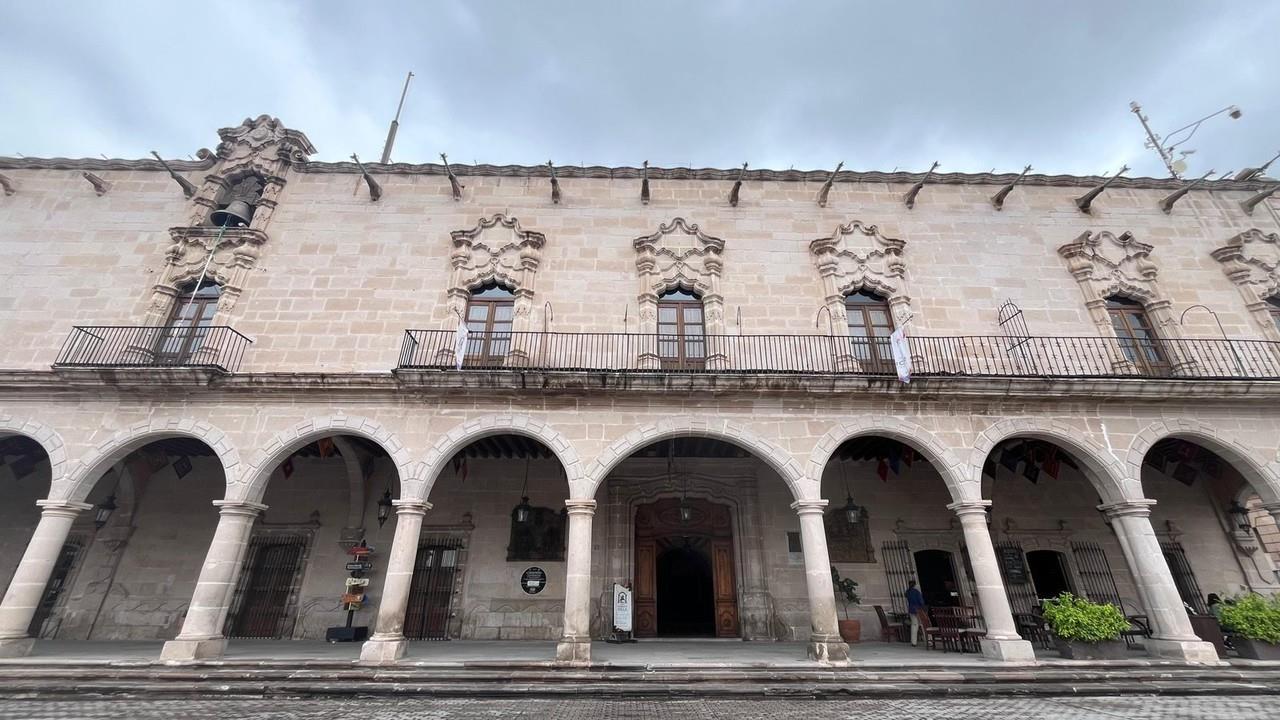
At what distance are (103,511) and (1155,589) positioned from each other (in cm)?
1867

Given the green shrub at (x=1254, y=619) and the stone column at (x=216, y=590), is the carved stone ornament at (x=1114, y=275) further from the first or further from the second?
the stone column at (x=216, y=590)

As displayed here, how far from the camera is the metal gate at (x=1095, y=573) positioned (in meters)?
10.3

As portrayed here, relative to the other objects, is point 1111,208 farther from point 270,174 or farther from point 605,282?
point 270,174

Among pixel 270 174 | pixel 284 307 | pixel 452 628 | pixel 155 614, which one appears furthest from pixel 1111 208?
pixel 155 614

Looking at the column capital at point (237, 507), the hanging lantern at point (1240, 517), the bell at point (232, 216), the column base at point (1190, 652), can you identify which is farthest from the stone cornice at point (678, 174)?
the column base at point (1190, 652)

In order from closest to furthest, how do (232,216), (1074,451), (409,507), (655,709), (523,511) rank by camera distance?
1. (655,709)
2. (409,507)
3. (1074,451)
4. (523,511)
5. (232,216)

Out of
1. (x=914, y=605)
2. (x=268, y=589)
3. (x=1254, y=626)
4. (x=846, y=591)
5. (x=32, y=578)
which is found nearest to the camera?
(x=1254, y=626)

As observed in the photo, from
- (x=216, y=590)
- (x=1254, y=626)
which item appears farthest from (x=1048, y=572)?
(x=216, y=590)

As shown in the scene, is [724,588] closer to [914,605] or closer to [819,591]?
[819,591]

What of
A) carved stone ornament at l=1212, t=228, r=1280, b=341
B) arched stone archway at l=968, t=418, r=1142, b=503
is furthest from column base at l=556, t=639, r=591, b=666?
carved stone ornament at l=1212, t=228, r=1280, b=341

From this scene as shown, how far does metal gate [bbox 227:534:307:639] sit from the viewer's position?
1017 cm

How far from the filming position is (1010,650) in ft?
23.8

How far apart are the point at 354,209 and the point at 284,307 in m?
2.79

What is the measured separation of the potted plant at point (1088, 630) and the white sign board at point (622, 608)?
666cm
